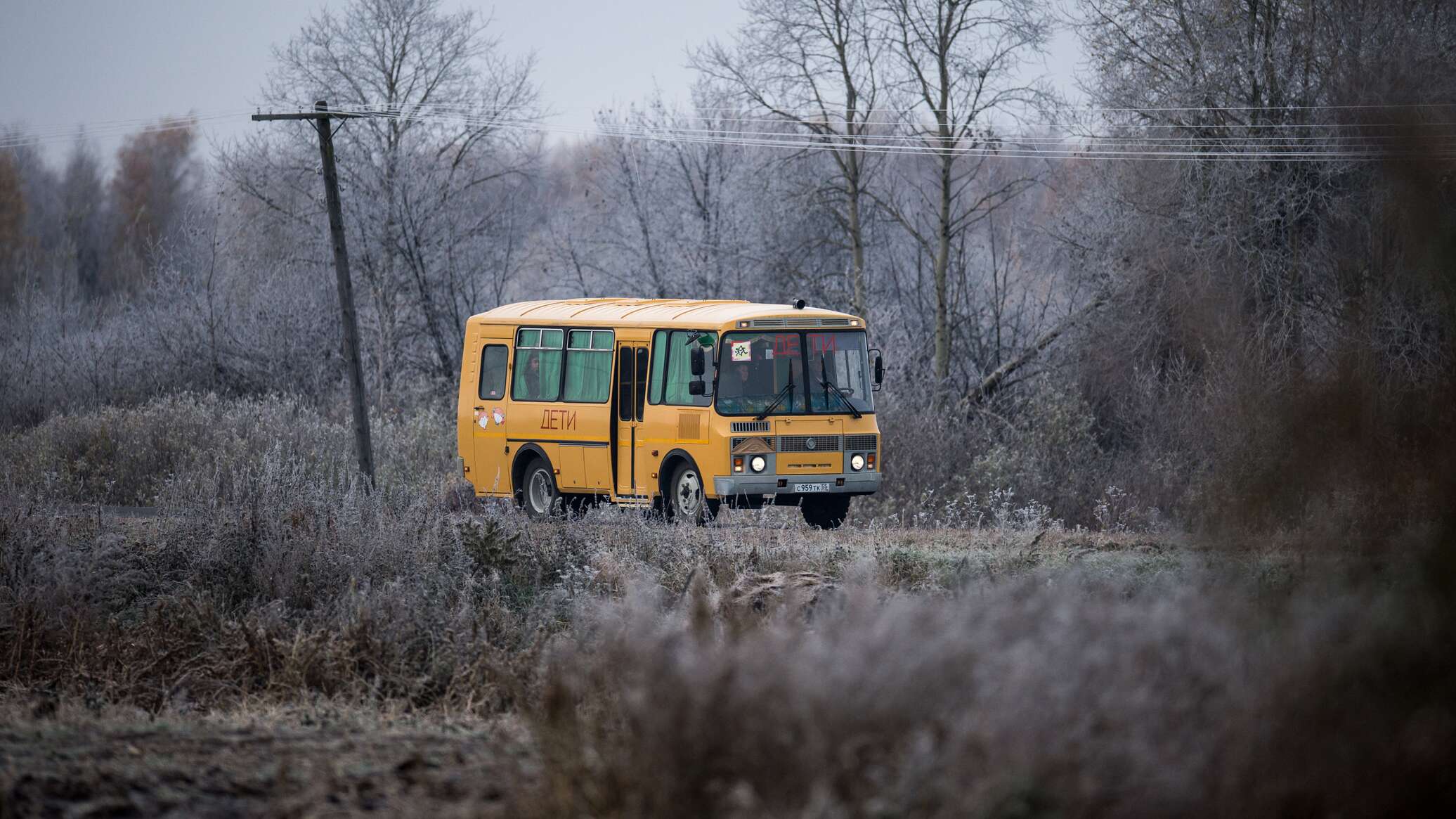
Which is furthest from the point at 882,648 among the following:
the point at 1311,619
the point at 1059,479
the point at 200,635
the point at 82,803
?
the point at 1059,479

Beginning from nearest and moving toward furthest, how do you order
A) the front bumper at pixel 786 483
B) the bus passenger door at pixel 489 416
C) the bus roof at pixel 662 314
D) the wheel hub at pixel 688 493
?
the front bumper at pixel 786 483, the wheel hub at pixel 688 493, the bus roof at pixel 662 314, the bus passenger door at pixel 489 416

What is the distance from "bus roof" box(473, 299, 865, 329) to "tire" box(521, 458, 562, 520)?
6.47 feet

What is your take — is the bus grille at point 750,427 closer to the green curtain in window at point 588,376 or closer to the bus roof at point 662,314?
the bus roof at point 662,314

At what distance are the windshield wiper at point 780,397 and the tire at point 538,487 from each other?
3.66m

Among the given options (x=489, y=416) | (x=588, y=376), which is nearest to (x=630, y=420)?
(x=588, y=376)

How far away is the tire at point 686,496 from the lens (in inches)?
708

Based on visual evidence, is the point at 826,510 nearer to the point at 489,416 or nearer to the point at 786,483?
the point at 786,483

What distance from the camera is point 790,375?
1831 cm

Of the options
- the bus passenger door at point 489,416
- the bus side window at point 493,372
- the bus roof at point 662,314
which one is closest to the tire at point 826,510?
the bus roof at point 662,314

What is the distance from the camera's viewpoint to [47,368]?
3747 cm

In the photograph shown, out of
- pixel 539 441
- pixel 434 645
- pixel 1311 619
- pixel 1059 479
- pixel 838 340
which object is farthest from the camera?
pixel 1059 479

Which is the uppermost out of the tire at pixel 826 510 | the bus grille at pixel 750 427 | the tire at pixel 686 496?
the bus grille at pixel 750 427

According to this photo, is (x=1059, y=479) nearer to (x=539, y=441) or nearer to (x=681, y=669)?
(x=539, y=441)

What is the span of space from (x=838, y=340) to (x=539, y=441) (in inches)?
178
